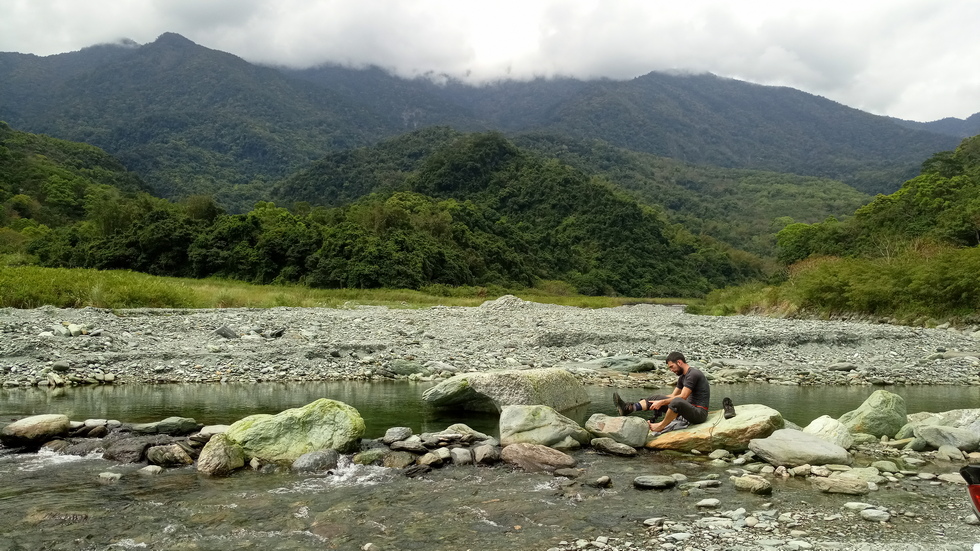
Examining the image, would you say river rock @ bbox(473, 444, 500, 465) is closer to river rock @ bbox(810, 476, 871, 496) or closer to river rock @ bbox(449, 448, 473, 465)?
river rock @ bbox(449, 448, 473, 465)

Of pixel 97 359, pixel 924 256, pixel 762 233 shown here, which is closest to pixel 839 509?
pixel 97 359

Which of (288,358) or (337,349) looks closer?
(288,358)

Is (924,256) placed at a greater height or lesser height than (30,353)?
greater

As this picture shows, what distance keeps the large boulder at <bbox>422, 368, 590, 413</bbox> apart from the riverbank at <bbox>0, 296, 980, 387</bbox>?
456 centimetres

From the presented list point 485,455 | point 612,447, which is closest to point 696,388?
point 612,447

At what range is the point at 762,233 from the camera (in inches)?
5536

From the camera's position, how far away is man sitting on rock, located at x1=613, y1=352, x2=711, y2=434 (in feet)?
38.4

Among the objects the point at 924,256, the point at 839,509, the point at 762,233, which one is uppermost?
the point at 762,233

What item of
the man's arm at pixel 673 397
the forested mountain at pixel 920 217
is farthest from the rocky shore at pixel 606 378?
the forested mountain at pixel 920 217

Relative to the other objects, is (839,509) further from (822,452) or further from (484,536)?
(484,536)

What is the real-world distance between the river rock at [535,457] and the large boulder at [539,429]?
0.47 metres

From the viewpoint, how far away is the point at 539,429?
436 inches

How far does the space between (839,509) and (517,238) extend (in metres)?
90.4

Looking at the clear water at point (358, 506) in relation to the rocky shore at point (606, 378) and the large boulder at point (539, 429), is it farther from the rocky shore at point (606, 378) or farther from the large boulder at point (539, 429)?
the large boulder at point (539, 429)
